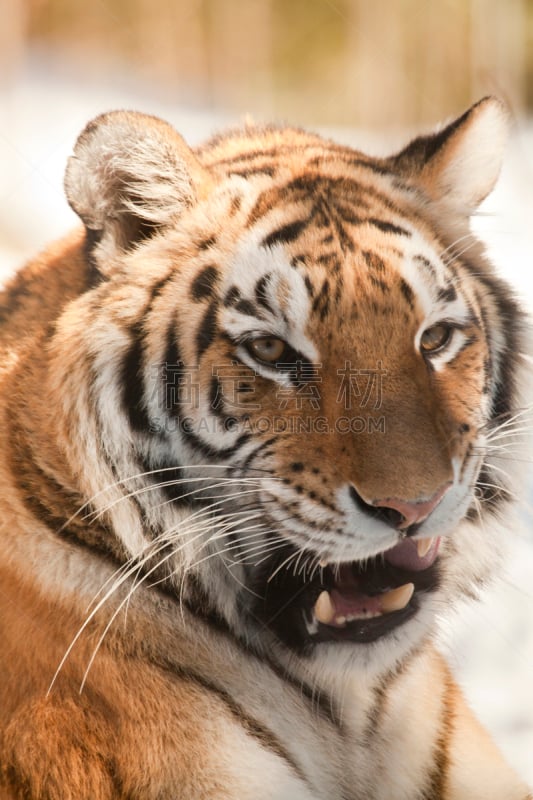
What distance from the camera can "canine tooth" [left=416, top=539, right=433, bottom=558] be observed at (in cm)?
110

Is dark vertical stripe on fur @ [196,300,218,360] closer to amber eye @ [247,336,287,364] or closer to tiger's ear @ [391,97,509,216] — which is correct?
amber eye @ [247,336,287,364]

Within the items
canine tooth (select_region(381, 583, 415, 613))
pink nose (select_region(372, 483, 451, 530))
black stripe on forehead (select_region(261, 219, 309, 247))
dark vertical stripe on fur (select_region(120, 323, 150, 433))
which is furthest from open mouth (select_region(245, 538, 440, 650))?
black stripe on forehead (select_region(261, 219, 309, 247))

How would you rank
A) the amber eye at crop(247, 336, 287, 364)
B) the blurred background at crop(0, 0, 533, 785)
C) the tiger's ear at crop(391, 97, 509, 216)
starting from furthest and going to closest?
1. the blurred background at crop(0, 0, 533, 785)
2. the tiger's ear at crop(391, 97, 509, 216)
3. the amber eye at crop(247, 336, 287, 364)

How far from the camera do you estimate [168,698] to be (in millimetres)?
1034

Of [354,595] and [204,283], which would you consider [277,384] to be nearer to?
[204,283]

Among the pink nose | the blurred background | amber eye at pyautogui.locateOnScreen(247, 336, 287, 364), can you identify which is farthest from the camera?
the blurred background

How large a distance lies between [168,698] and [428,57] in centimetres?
165

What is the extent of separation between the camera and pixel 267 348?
1038mm

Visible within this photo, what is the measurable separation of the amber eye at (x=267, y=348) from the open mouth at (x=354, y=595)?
272 mm

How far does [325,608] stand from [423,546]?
152 mm

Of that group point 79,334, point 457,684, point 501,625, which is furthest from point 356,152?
point 501,625

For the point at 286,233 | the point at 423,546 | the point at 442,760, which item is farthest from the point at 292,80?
the point at 442,760

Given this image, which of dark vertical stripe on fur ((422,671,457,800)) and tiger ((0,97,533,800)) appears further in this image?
dark vertical stripe on fur ((422,671,457,800))

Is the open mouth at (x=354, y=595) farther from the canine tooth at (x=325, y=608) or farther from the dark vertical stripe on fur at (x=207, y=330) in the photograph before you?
the dark vertical stripe on fur at (x=207, y=330)
